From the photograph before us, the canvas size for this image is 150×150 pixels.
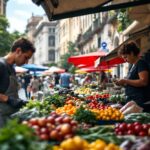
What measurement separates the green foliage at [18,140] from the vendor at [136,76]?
403 centimetres

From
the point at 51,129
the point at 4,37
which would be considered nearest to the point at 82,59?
the point at 51,129

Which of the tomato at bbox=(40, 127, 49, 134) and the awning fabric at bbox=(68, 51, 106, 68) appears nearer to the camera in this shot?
the tomato at bbox=(40, 127, 49, 134)

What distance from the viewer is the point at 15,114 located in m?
5.98

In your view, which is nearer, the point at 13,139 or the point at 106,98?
the point at 13,139

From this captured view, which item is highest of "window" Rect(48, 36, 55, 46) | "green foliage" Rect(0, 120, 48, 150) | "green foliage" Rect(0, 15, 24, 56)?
"window" Rect(48, 36, 55, 46)

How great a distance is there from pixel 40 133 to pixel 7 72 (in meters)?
1.93

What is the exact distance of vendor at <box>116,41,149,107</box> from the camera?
7.50 meters

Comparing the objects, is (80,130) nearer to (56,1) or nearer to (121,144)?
(121,144)

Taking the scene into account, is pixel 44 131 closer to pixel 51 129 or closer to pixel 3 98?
pixel 51 129

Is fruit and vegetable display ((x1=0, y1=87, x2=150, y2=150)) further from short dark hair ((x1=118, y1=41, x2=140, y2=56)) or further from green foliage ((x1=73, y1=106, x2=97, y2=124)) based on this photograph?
short dark hair ((x1=118, y1=41, x2=140, y2=56))

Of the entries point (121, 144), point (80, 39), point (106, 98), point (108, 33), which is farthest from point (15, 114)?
point (80, 39)

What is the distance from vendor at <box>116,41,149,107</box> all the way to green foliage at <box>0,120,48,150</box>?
13.2 feet

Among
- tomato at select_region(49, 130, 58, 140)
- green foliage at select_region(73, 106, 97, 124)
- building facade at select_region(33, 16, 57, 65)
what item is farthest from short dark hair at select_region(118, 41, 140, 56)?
building facade at select_region(33, 16, 57, 65)

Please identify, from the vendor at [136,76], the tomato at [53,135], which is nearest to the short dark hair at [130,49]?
the vendor at [136,76]
